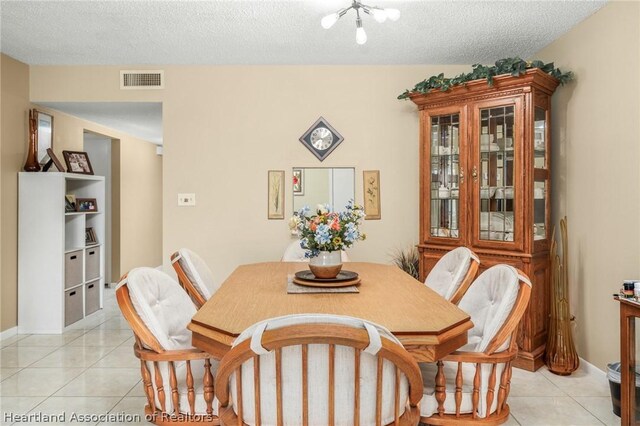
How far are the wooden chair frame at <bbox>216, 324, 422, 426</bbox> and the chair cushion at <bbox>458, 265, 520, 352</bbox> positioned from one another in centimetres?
61

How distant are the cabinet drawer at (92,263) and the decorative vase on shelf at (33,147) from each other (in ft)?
3.38

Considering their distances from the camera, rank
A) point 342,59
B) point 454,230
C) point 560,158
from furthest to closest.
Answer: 1. point 342,59
2. point 454,230
3. point 560,158

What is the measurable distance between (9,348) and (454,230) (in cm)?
387

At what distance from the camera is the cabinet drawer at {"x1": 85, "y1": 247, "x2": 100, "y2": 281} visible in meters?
4.80

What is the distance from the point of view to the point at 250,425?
130 centimetres

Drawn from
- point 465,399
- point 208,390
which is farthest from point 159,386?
point 465,399

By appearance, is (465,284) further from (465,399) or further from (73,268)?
(73,268)

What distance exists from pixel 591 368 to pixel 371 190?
7.39 ft

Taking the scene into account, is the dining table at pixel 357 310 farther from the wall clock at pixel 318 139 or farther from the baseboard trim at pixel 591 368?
the wall clock at pixel 318 139

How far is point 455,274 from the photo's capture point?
2547 millimetres

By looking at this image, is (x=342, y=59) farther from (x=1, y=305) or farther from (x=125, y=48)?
(x=1, y=305)

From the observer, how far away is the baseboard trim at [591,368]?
3.06 m

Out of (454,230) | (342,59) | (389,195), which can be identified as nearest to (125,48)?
(342,59)

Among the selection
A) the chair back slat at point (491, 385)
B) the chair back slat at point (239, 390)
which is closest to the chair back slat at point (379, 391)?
the chair back slat at point (239, 390)
